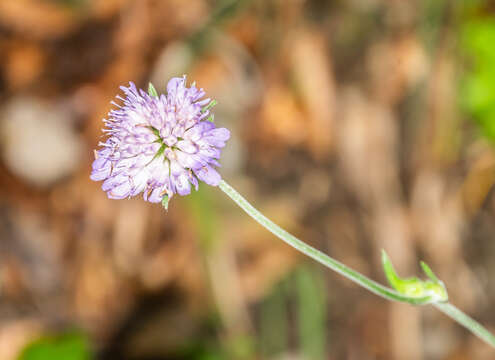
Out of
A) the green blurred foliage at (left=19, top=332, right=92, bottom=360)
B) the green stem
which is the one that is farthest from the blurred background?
the green stem

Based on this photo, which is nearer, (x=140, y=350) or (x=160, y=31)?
(x=140, y=350)

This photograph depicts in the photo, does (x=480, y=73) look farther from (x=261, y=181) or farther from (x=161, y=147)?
(x=161, y=147)

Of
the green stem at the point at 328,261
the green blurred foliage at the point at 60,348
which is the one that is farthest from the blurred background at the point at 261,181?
the green stem at the point at 328,261

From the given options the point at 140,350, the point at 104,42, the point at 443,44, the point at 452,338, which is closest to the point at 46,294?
the point at 140,350

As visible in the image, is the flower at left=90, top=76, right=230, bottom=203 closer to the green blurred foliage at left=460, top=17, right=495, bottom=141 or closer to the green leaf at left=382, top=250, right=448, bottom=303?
the green leaf at left=382, top=250, right=448, bottom=303

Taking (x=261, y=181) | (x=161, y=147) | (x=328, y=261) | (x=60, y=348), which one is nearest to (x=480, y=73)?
(x=261, y=181)

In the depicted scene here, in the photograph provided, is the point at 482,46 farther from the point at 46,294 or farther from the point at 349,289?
the point at 46,294

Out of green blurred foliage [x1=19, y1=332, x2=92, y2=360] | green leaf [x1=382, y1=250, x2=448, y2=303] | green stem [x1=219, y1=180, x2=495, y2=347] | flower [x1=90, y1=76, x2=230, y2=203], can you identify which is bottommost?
green blurred foliage [x1=19, y1=332, x2=92, y2=360]
